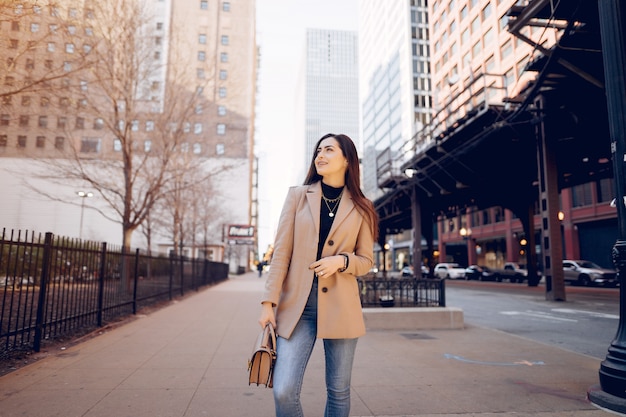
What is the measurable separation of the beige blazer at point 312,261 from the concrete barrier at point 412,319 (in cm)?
684

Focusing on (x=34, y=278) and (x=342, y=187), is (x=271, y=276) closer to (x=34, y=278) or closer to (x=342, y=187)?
(x=342, y=187)

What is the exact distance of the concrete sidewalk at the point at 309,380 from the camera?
13.1ft

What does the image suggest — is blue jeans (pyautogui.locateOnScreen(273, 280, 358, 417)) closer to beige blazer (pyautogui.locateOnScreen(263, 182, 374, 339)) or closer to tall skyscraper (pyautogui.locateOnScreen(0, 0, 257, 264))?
beige blazer (pyautogui.locateOnScreen(263, 182, 374, 339))

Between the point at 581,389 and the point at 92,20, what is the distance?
467 inches

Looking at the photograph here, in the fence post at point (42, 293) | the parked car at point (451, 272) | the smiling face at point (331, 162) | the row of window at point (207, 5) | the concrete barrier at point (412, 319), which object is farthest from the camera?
the row of window at point (207, 5)

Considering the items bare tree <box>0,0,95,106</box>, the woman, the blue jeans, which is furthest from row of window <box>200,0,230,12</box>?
the blue jeans

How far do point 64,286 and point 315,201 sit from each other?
21.8 feet

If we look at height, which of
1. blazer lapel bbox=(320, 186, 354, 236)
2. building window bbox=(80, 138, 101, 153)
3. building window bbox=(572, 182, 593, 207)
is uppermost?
building window bbox=(572, 182, 593, 207)

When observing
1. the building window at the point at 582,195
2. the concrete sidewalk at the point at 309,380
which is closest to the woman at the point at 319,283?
the concrete sidewalk at the point at 309,380

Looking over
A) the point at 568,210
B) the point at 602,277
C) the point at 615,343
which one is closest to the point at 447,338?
the point at 615,343

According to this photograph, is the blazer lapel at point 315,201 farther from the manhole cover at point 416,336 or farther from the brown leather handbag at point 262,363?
the manhole cover at point 416,336

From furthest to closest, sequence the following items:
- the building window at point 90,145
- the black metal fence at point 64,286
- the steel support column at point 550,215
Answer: the steel support column at point 550,215 → the building window at point 90,145 → the black metal fence at point 64,286

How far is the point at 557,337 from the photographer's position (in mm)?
8625

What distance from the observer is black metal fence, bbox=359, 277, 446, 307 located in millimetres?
9820
